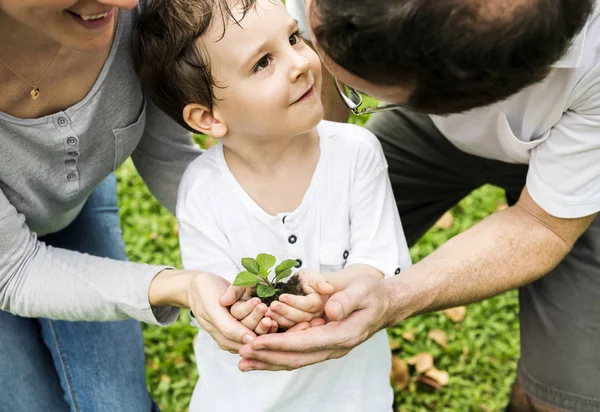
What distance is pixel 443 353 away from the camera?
3535 mm

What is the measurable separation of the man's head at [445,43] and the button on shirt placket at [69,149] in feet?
2.55

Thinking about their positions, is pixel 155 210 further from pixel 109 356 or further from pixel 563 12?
pixel 563 12

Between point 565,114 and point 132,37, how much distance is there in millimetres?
1274

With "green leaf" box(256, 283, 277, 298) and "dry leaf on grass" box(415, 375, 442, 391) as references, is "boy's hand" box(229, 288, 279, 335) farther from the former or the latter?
"dry leaf on grass" box(415, 375, 442, 391)

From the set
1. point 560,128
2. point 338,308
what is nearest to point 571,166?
point 560,128

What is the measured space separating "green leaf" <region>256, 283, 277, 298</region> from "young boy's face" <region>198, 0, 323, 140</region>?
43cm

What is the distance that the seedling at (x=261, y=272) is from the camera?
1971mm

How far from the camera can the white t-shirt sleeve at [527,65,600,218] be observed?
7.43 ft

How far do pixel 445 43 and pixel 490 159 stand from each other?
1138mm

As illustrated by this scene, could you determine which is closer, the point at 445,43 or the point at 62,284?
the point at 445,43

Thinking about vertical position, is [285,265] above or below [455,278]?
above

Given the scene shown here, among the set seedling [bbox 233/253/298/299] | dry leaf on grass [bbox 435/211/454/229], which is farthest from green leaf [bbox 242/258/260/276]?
dry leaf on grass [bbox 435/211/454/229]

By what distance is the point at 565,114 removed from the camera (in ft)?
7.54

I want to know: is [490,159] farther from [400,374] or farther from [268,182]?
[400,374]
